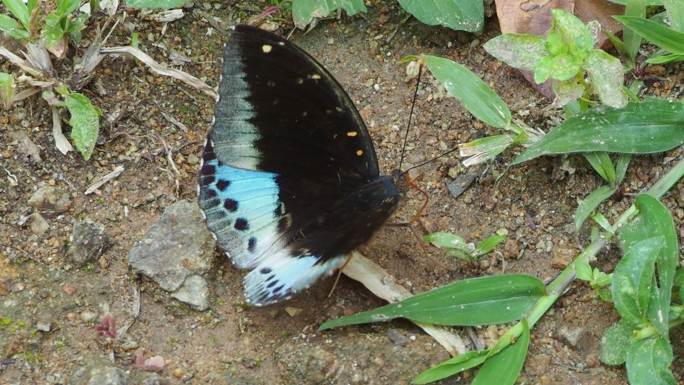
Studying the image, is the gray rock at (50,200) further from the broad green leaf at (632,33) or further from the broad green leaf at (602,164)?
the broad green leaf at (632,33)

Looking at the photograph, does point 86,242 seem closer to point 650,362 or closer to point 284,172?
point 284,172

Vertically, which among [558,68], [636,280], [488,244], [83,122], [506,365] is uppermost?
[558,68]

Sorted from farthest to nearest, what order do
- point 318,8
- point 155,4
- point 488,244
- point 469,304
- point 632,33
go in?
point 318,8, point 155,4, point 632,33, point 488,244, point 469,304

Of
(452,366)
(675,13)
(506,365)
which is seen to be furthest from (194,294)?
(675,13)

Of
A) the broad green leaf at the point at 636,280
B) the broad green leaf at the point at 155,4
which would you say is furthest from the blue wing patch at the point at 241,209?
the broad green leaf at the point at 636,280

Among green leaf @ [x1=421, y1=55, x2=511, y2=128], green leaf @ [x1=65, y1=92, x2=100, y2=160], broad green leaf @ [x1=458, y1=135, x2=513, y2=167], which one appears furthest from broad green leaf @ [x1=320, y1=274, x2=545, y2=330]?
green leaf @ [x1=65, y1=92, x2=100, y2=160]

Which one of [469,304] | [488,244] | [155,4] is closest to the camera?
[469,304]

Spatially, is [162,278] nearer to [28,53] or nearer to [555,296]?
[28,53]
